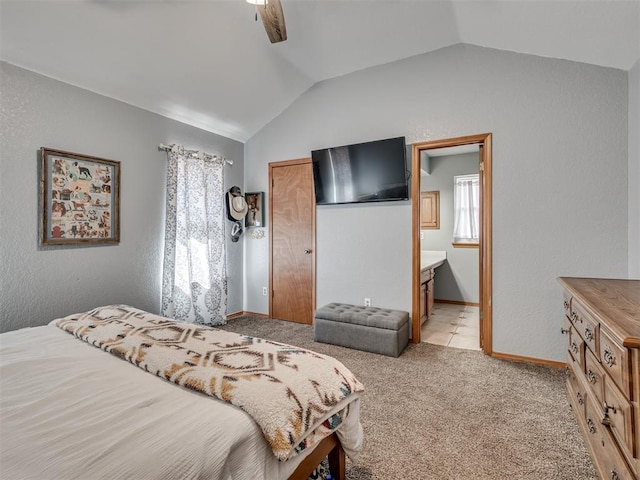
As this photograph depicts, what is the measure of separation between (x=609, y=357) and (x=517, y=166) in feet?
6.94

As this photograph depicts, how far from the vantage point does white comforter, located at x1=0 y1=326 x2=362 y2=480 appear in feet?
2.64

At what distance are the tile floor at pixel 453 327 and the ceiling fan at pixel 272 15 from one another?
3269 mm

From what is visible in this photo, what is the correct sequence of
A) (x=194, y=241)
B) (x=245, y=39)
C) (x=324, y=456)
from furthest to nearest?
(x=194, y=241) → (x=245, y=39) → (x=324, y=456)

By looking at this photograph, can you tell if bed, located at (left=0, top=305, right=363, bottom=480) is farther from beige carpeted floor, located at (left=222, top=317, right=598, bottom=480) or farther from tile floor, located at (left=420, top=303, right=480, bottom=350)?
tile floor, located at (left=420, top=303, right=480, bottom=350)

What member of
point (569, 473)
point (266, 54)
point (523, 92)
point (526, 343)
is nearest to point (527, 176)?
point (523, 92)

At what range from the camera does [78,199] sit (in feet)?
9.16

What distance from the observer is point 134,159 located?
10.7 ft

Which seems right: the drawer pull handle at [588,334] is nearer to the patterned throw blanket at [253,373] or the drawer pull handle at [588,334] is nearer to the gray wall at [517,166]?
the patterned throw blanket at [253,373]

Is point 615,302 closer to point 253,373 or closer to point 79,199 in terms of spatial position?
point 253,373

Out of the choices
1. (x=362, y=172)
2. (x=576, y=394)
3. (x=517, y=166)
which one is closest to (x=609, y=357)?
(x=576, y=394)

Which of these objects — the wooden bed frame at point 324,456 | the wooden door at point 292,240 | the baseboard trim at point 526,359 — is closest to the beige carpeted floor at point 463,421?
Result: the baseboard trim at point 526,359

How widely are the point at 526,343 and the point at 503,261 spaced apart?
2.56ft

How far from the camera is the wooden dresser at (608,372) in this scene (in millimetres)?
1083

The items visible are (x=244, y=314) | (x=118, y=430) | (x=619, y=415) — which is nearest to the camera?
(x=118, y=430)
